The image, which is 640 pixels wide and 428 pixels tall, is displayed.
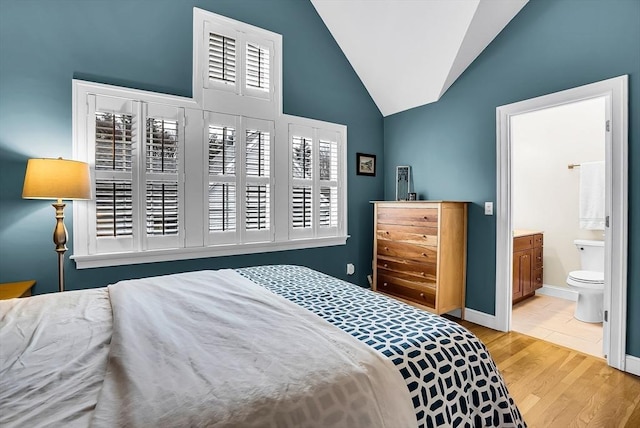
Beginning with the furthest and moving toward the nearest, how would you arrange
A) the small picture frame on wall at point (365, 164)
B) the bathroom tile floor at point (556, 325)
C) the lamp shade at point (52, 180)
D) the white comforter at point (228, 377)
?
the small picture frame on wall at point (365, 164), the bathroom tile floor at point (556, 325), the lamp shade at point (52, 180), the white comforter at point (228, 377)

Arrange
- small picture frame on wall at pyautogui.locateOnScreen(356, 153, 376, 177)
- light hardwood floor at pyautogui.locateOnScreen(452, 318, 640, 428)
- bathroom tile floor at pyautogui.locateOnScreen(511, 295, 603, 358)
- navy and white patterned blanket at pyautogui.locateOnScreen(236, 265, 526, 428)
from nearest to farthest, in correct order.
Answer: navy and white patterned blanket at pyautogui.locateOnScreen(236, 265, 526, 428), light hardwood floor at pyautogui.locateOnScreen(452, 318, 640, 428), bathroom tile floor at pyautogui.locateOnScreen(511, 295, 603, 358), small picture frame on wall at pyautogui.locateOnScreen(356, 153, 376, 177)

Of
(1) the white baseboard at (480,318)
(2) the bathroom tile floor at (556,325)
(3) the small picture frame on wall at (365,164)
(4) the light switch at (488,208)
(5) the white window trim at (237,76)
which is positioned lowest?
(2) the bathroom tile floor at (556,325)

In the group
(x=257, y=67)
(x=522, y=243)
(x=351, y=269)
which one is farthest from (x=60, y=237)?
(x=522, y=243)

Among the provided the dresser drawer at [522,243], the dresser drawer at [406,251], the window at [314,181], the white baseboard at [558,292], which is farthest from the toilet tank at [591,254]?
the window at [314,181]

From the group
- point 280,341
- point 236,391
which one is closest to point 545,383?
point 280,341

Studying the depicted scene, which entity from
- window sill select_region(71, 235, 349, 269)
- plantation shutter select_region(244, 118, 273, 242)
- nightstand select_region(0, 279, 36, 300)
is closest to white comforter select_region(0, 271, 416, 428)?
nightstand select_region(0, 279, 36, 300)

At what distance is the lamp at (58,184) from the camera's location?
1926 millimetres

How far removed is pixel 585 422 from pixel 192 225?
2947 mm

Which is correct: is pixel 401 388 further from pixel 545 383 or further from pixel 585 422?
pixel 545 383

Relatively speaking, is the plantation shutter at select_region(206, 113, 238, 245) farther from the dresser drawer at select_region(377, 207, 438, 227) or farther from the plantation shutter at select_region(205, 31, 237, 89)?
the dresser drawer at select_region(377, 207, 438, 227)

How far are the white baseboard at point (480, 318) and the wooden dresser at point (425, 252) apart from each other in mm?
86

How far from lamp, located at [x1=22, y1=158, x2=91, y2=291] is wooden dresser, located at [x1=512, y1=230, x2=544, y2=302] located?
4077 mm

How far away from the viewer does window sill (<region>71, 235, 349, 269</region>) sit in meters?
2.38

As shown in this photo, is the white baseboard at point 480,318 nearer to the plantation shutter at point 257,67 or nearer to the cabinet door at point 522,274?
the cabinet door at point 522,274
